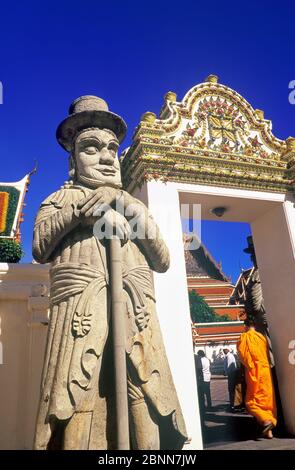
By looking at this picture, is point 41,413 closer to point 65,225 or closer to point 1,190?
point 65,225

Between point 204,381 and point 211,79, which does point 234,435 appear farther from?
point 211,79

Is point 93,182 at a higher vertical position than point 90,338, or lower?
higher

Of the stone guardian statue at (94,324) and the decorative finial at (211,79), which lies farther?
the decorative finial at (211,79)

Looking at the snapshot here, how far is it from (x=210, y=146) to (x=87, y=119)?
3.50 meters

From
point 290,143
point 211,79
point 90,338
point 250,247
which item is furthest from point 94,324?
point 250,247

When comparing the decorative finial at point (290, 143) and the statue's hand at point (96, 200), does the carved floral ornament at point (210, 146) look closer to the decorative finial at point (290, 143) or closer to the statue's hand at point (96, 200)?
the decorative finial at point (290, 143)

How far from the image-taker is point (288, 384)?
590 cm

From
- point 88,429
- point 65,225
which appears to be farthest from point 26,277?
point 88,429

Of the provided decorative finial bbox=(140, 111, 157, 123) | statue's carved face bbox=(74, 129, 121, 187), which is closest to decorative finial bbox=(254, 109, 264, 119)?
decorative finial bbox=(140, 111, 157, 123)

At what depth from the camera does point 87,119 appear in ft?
11.1

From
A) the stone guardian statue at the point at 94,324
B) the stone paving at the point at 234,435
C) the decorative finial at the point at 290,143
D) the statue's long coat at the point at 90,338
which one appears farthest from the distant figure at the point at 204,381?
the statue's long coat at the point at 90,338

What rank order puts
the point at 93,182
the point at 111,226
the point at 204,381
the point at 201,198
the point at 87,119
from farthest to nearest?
1. the point at 204,381
2. the point at 201,198
3. the point at 87,119
4. the point at 93,182
5. the point at 111,226

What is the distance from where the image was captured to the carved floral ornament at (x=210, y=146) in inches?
229

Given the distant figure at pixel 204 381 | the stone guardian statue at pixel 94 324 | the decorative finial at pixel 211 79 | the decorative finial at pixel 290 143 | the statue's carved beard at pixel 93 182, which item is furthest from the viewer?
the distant figure at pixel 204 381
